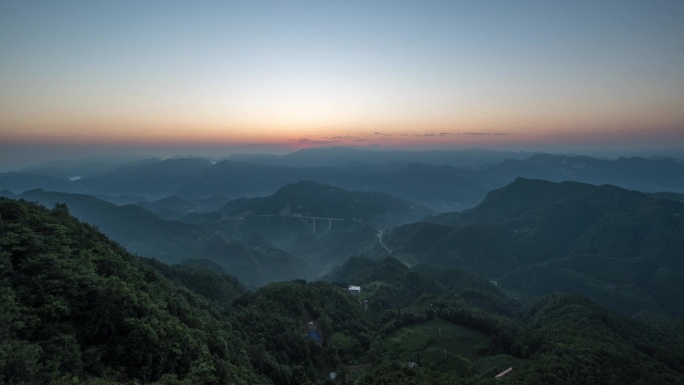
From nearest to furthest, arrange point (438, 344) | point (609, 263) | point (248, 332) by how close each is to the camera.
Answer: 1. point (248, 332)
2. point (438, 344)
3. point (609, 263)

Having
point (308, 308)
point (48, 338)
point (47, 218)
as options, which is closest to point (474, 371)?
point (308, 308)

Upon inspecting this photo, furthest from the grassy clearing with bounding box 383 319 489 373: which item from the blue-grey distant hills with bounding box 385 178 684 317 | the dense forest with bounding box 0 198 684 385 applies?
the blue-grey distant hills with bounding box 385 178 684 317

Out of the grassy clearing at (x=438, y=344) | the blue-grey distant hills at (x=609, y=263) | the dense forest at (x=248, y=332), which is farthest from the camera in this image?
the blue-grey distant hills at (x=609, y=263)

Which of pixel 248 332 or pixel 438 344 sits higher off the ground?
pixel 248 332

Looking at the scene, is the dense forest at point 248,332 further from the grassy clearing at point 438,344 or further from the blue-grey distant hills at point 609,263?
the blue-grey distant hills at point 609,263

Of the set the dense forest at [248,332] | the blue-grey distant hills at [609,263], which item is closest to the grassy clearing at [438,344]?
the dense forest at [248,332]

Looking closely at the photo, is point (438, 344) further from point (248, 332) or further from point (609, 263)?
point (609, 263)

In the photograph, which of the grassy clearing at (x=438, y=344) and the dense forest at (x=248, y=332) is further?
the grassy clearing at (x=438, y=344)

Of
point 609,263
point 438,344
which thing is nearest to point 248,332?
point 438,344

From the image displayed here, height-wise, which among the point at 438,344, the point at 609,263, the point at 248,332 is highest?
the point at 248,332
